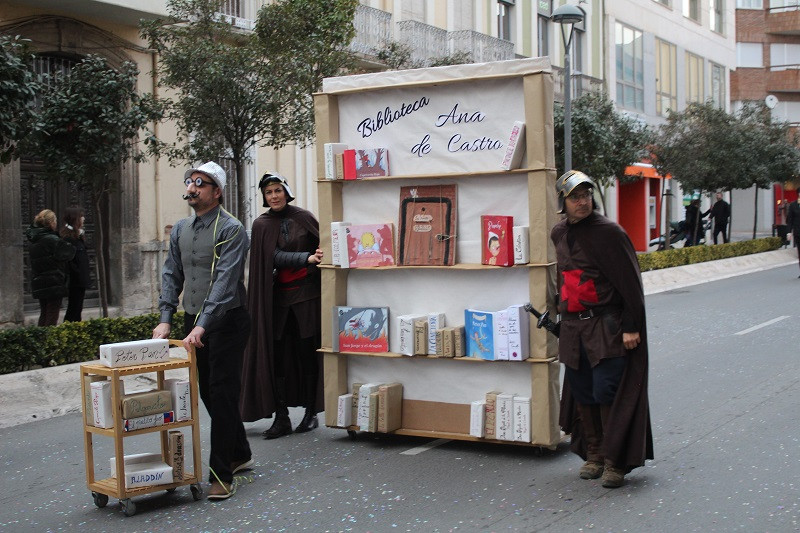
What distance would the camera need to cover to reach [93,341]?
450 inches

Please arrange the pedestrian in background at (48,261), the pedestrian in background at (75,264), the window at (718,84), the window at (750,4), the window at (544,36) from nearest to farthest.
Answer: the pedestrian in background at (48,261)
the pedestrian in background at (75,264)
the window at (544,36)
the window at (718,84)
the window at (750,4)

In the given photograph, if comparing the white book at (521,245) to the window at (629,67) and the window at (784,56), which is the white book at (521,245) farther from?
the window at (784,56)

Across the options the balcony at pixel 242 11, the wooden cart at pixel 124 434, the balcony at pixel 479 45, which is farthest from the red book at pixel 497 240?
the balcony at pixel 479 45

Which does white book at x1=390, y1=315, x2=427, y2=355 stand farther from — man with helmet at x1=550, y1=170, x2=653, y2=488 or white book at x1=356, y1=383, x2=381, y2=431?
man with helmet at x1=550, y1=170, x2=653, y2=488

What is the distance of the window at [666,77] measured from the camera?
42.2 m

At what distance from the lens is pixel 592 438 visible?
666 cm

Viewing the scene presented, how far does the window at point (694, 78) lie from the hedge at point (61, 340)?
37301 millimetres

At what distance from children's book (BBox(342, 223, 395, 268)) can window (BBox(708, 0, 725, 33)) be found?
4390cm

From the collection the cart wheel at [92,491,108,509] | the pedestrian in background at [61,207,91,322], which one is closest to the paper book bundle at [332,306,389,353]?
the cart wheel at [92,491,108,509]

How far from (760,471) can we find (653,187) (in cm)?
3643

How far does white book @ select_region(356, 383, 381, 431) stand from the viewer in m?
7.89

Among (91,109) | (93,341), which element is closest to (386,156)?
(93,341)

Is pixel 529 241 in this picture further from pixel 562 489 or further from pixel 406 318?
pixel 562 489

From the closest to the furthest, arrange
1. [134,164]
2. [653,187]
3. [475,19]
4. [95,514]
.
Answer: [95,514], [134,164], [475,19], [653,187]
